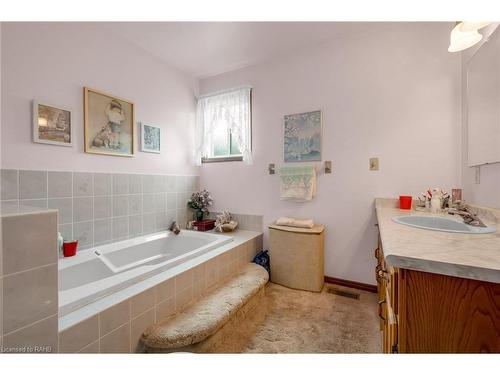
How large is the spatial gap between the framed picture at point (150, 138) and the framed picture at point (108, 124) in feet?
0.38

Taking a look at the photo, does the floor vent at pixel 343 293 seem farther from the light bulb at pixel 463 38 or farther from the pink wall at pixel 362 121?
the light bulb at pixel 463 38

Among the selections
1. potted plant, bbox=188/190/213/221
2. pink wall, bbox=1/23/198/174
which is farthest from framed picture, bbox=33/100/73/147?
potted plant, bbox=188/190/213/221

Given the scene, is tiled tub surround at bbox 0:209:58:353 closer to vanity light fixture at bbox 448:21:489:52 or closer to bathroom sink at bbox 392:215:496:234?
bathroom sink at bbox 392:215:496:234

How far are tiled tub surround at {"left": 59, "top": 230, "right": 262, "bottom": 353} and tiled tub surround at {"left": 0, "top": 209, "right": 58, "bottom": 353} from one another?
145 mm

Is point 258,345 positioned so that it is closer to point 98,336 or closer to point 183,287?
point 183,287

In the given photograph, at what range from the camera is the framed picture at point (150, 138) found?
2.21m

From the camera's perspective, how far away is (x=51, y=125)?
1.55 meters

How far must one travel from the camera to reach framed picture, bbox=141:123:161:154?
7.26ft

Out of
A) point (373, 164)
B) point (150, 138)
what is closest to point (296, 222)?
point (373, 164)

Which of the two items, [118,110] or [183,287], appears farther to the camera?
[118,110]

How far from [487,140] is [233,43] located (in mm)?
2265

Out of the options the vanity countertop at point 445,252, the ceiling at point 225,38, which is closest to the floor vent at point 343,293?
the vanity countertop at point 445,252

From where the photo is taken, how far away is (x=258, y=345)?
1.32 meters
